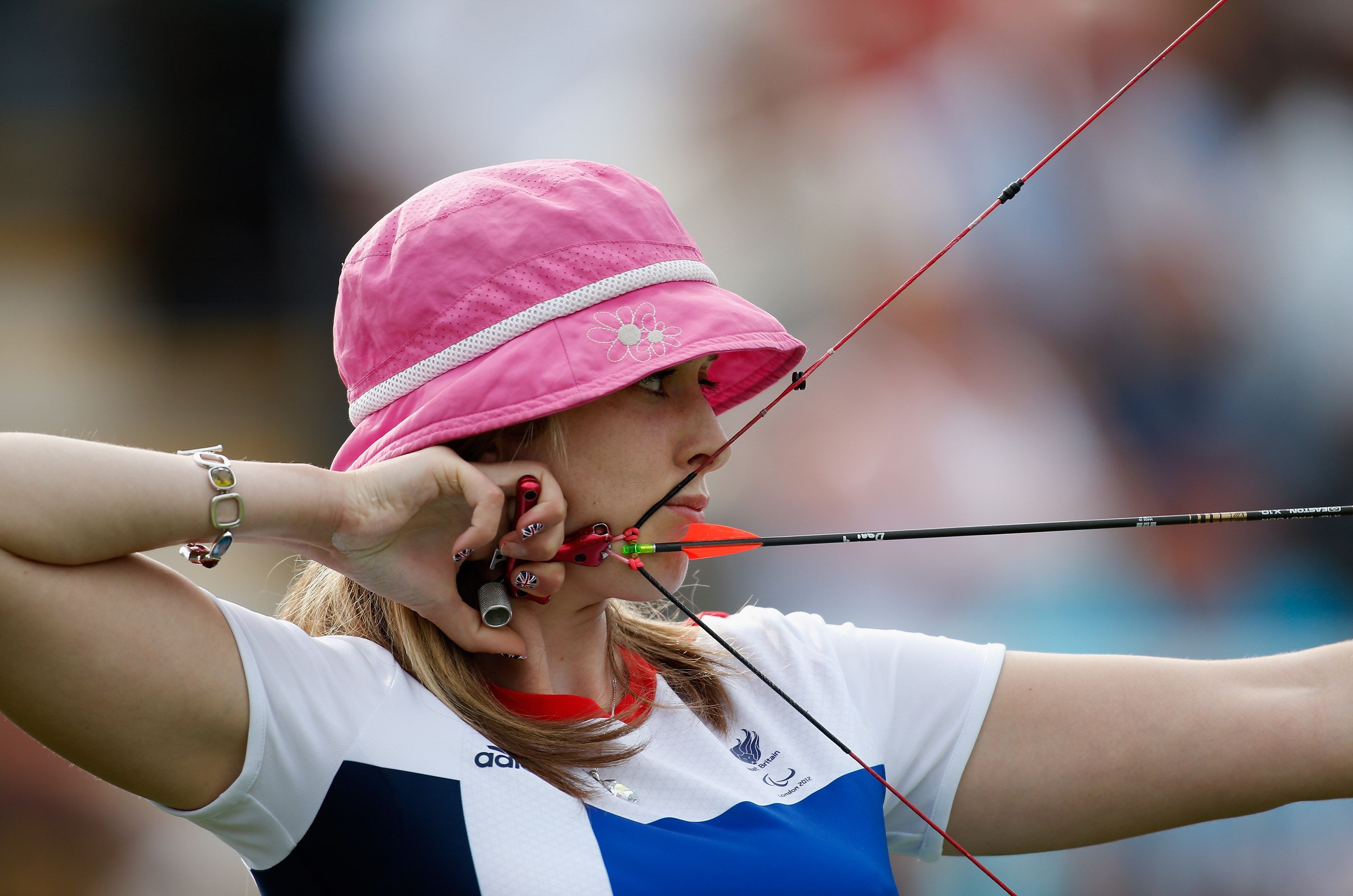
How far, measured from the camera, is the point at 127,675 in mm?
672

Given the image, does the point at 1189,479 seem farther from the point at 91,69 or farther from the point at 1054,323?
the point at 91,69

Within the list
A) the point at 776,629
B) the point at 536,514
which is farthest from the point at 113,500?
the point at 776,629

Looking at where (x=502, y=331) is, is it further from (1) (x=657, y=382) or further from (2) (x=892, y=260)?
(2) (x=892, y=260)

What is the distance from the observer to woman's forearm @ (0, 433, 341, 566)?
25.8 inches

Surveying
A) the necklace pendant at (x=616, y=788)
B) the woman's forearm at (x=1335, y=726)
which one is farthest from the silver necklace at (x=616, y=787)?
the woman's forearm at (x=1335, y=726)

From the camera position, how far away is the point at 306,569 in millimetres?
1039

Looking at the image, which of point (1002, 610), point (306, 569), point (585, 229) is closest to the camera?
point (585, 229)

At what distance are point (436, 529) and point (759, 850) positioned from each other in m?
0.37

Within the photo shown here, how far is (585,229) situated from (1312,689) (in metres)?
0.77

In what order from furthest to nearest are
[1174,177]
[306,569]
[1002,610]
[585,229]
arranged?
[1174,177] → [1002,610] → [306,569] → [585,229]

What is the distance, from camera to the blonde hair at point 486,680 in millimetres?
850

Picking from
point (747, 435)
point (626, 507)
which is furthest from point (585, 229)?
→ point (747, 435)

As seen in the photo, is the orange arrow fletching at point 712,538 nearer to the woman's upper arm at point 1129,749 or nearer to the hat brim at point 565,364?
the hat brim at point 565,364

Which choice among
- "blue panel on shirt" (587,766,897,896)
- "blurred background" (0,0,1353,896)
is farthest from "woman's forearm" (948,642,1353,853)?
"blurred background" (0,0,1353,896)
